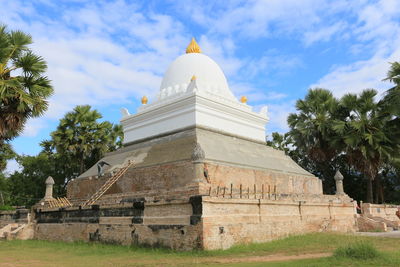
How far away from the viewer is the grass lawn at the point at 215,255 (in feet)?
30.5

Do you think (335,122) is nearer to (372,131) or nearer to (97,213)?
(372,131)

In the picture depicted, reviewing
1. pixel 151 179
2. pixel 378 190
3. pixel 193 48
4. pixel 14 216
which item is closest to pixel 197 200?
pixel 151 179

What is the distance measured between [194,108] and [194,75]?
365 cm

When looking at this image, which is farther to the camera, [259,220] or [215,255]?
[259,220]

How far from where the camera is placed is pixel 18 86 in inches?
555

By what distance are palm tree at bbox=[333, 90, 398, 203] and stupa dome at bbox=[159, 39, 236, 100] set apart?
28.4ft

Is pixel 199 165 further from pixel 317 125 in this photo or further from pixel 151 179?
pixel 317 125

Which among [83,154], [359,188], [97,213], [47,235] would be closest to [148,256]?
[97,213]

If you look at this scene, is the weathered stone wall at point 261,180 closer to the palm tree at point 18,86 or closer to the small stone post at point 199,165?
the small stone post at point 199,165

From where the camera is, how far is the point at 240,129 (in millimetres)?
21578

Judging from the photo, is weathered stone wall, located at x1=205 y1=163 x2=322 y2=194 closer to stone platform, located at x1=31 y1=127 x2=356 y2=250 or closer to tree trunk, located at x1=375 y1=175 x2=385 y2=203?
stone platform, located at x1=31 y1=127 x2=356 y2=250

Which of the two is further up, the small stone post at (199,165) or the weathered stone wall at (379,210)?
the small stone post at (199,165)

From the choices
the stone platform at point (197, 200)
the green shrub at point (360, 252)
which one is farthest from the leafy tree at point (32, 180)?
the green shrub at point (360, 252)

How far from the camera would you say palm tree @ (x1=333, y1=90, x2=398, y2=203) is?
80.0 ft
